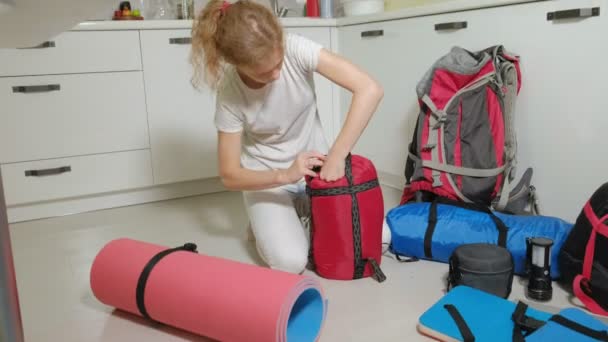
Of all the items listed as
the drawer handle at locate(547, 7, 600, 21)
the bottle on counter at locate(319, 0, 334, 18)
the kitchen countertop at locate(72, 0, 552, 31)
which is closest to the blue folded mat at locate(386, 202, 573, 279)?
the drawer handle at locate(547, 7, 600, 21)

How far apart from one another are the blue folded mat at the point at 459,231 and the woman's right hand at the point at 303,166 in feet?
1.18

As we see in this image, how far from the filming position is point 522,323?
121 centimetres

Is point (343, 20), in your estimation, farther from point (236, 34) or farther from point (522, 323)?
point (522, 323)

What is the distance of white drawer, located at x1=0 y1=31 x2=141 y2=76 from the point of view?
213 centimetres

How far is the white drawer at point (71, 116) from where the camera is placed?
2162 millimetres

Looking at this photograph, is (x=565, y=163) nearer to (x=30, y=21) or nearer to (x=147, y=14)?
(x=30, y=21)

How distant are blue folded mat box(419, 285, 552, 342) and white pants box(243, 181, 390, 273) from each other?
1.34ft

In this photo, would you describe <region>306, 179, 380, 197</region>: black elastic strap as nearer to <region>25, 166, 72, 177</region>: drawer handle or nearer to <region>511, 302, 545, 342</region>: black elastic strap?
<region>511, 302, 545, 342</region>: black elastic strap

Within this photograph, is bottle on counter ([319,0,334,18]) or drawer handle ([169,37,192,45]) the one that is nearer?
drawer handle ([169,37,192,45])

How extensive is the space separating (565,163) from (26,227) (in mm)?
2003

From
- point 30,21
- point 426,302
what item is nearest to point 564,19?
point 426,302

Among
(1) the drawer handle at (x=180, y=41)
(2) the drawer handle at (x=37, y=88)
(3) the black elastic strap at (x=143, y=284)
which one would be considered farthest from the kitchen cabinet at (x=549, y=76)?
(2) the drawer handle at (x=37, y=88)

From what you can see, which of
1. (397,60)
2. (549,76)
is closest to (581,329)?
(549,76)

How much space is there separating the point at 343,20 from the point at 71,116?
130cm
